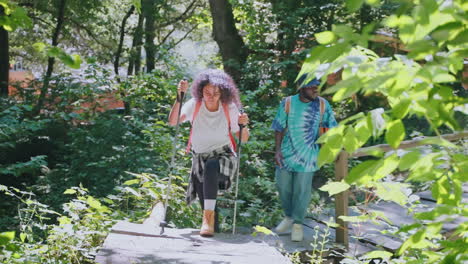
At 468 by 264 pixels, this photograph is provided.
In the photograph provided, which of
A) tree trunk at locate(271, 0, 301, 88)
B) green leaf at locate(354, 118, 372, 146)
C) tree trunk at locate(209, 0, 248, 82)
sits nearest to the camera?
green leaf at locate(354, 118, 372, 146)

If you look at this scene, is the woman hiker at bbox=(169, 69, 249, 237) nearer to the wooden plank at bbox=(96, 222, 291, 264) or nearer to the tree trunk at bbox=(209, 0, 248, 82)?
the wooden plank at bbox=(96, 222, 291, 264)

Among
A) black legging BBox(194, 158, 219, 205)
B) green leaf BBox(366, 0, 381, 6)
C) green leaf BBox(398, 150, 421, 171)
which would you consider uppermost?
green leaf BBox(366, 0, 381, 6)

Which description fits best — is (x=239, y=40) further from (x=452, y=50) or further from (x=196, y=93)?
(x=452, y=50)

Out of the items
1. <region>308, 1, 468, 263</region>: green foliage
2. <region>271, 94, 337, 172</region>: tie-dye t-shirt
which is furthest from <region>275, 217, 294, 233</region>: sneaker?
<region>308, 1, 468, 263</region>: green foliage

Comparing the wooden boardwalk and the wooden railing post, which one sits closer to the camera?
the wooden boardwalk

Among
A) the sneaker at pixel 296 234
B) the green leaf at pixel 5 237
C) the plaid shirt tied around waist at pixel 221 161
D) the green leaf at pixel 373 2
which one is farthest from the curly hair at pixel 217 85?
the green leaf at pixel 373 2

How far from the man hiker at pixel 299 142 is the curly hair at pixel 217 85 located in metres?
0.62

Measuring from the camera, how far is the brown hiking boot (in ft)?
15.7

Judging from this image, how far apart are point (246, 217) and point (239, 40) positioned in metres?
6.81

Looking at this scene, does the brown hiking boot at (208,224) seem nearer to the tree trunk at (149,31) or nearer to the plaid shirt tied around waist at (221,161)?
the plaid shirt tied around waist at (221,161)

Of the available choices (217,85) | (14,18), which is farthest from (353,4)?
(217,85)

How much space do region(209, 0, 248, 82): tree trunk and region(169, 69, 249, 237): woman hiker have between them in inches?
276

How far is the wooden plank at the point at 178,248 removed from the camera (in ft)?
12.6

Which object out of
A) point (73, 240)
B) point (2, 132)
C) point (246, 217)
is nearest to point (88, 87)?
point (2, 132)
